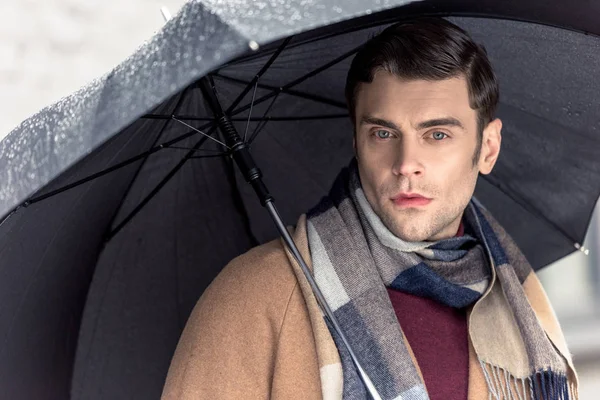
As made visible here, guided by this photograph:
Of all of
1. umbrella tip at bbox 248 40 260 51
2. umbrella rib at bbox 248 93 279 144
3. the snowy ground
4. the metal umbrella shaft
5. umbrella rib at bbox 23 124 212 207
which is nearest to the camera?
umbrella tip at bbox 248 40 260 51

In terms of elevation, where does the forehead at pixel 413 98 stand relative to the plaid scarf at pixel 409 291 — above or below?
above

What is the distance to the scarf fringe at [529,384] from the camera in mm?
2596

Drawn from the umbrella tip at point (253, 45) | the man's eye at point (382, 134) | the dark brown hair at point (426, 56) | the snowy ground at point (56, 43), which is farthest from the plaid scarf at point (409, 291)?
the snowy ground at point (56, 43)

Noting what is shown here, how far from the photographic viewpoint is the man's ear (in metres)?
2.72

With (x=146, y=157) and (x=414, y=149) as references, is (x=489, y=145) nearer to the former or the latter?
(x=414, y=149)

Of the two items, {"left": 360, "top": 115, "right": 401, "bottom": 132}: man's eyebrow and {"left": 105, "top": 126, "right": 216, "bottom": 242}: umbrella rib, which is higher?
{"left": 105, "top": 126, "right": 216, "bottom": 242}: umbrella rib

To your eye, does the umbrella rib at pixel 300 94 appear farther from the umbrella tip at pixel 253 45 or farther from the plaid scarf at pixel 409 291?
the umbrella tip at pixel 253 45

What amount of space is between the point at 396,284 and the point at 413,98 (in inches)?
18.0

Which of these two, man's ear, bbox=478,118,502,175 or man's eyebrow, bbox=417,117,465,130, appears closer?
man's eyebrow, bbox=417,117,465,130

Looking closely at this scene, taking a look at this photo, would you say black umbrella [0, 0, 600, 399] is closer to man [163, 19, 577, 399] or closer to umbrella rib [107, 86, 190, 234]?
umbrella rib [107, 86, 190, 234]

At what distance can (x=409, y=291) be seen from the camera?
8.56 feet

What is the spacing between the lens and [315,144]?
302cm

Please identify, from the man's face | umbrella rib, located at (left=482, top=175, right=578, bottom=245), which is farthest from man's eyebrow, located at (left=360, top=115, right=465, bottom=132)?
umbrella rib, located at (left=482, top=175, right=578, bottom=245)

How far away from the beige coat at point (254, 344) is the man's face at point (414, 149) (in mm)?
296
